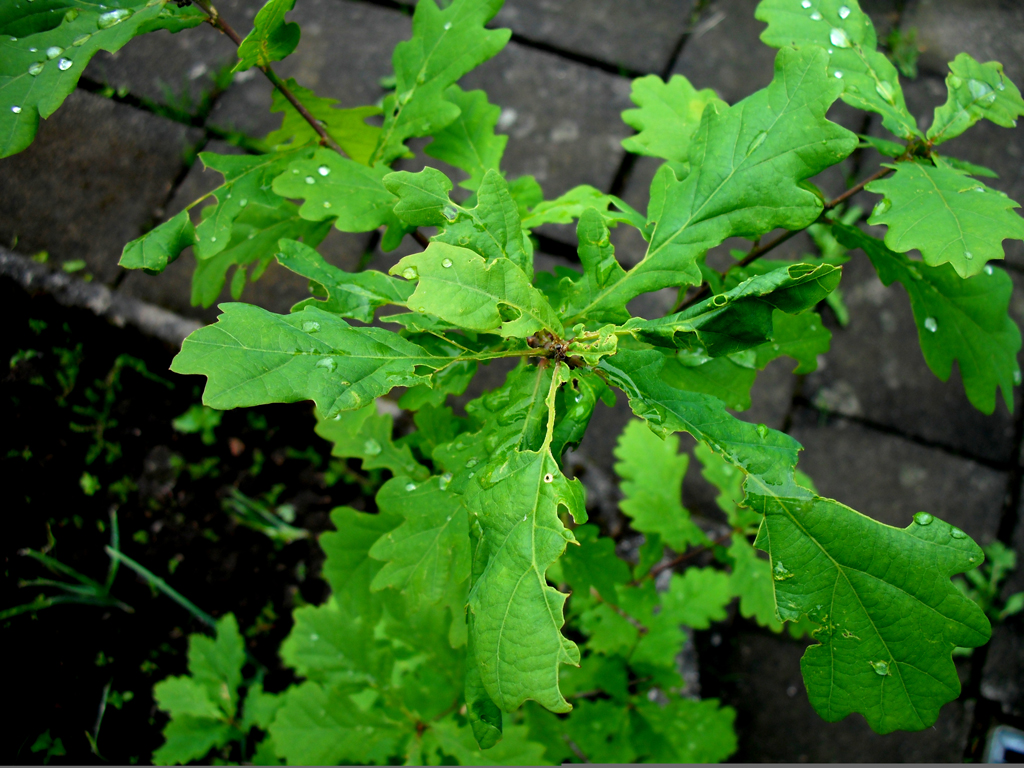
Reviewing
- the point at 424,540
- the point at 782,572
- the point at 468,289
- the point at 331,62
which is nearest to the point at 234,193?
the point at 468,289

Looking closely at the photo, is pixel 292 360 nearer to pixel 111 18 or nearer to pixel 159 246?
pixel 159 246

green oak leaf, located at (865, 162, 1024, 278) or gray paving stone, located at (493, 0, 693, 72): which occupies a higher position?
green oak leaf, located at (865, 162, 1024, 278)

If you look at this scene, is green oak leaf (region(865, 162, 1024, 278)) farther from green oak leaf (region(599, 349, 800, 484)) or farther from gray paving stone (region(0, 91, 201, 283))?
gray paving stone (region(0, 91, 201, 283))

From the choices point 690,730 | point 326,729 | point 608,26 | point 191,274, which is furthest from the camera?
point 608,26

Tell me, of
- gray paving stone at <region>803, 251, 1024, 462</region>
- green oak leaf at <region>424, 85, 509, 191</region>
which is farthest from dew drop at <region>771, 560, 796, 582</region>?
gray paving stone at <region>803, 251, 1024, 462</region>

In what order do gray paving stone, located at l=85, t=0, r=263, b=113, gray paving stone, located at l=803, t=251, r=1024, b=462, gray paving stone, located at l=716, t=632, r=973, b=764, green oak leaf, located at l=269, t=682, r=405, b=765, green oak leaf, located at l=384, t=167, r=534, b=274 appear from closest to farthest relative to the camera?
green oak leaf, located at l=384, t=167, r=534, b=274, green oak leaf, located at l=269, t=682, r=405, b=765, gray paving stone, located at l=716, t=632, r=973, b=764, gray paving stone, located at l=803, t=251, r=1024, b=462, gray paving stone, located at l=85, t=0, r=263, b=113

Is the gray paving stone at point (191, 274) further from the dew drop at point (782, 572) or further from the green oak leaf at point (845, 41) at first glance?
the dew drop at point (782, 572)
